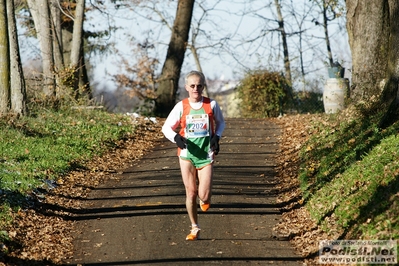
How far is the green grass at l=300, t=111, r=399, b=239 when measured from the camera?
8.89m

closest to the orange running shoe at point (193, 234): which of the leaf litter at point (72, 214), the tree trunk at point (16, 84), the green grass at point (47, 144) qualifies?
the leaf litter at point (72, 214)

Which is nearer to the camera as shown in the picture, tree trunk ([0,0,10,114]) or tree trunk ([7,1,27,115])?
tree trunk ([0,0,10,114])

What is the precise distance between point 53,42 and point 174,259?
64.0ft

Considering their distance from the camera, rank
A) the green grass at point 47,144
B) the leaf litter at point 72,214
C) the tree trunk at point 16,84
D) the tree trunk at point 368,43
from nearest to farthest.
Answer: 1. the leaf litter at point 72,214
2. the green grass at point 47,144
3. the tree trunk at point 368,43
4. the tree trunk at point 16,84

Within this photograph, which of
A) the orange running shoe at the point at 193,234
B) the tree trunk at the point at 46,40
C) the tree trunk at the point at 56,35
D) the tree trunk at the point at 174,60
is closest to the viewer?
the orange running shoe at the point at 193,234

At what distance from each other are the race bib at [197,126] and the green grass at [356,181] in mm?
2113

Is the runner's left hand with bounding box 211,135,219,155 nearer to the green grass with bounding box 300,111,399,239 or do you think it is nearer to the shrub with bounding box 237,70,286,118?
the green grass with bounding box 300,111,399,239

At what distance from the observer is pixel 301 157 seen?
54.4ft

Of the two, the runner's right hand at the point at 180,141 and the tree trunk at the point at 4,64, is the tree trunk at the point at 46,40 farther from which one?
the runner's right hand at the point at 180,141

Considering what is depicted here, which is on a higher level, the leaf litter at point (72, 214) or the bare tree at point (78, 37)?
the bare tree at point (78, 37)

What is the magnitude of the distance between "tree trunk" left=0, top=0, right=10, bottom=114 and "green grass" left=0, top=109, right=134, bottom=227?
0.60 metres

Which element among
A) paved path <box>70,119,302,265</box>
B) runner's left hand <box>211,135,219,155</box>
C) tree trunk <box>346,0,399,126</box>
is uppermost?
tree trunk <box>346,0,399,126</box>

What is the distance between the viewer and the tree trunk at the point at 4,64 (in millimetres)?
19281

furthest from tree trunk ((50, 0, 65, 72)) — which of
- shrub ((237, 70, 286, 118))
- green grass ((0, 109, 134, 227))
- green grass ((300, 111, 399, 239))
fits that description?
green grass ((300, 111, 399, 239))
